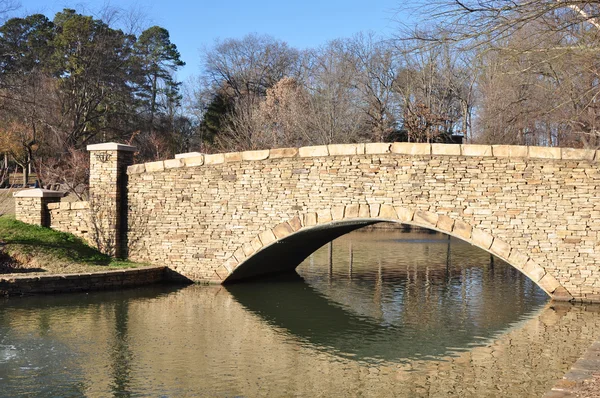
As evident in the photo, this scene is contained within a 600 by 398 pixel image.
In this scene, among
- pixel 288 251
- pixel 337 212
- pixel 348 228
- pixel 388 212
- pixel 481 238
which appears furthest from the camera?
pixel 348 228

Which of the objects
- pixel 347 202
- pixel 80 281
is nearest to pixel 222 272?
pixel 80 281

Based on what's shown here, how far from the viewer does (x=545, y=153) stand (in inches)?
464

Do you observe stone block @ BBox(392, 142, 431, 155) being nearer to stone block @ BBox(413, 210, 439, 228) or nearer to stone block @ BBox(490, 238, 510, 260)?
stone block @ BBox(413, 210, 439, 228)

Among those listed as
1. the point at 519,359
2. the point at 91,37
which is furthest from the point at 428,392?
the point at 91,37

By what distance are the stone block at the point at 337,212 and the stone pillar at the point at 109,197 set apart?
16.7 feet

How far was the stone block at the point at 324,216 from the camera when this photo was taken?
43.6 feet

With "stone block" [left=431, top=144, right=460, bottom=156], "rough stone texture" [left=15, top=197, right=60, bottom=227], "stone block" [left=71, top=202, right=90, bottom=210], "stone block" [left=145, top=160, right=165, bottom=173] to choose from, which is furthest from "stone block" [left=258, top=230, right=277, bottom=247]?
"rough stone texture" [left=15, top=197, right=60, bottom=227]

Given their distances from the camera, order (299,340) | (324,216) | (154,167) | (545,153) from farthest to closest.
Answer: (154,167) < (324,216) < (545,153) < (299,340)

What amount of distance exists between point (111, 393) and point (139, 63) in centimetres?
2986

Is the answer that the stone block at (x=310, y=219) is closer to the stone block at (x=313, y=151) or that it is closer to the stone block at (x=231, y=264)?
the stone block at (x=313, y=151)

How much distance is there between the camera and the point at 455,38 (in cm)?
713

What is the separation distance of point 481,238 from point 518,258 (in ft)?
2.36

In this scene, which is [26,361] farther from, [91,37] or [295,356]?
[91,37]

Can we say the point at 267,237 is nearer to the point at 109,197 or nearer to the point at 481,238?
the point at 109,197
